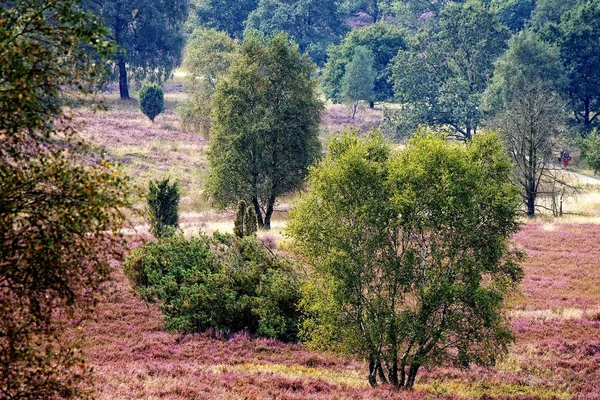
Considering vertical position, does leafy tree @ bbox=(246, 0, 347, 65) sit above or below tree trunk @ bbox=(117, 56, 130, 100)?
above

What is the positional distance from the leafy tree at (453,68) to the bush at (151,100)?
28242mm

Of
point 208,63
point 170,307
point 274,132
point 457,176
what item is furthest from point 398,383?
point 208,63

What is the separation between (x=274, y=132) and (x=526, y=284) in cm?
1604

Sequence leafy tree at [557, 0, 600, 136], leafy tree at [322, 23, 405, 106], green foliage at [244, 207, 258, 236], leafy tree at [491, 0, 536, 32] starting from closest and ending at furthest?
green foliage at [244, 207, 258, 236]
leafy tree at [557, 0, 600, 136]
leafy tree at [322, 23, 405, 106]
leafy tree at [491, 0, 536, 32]

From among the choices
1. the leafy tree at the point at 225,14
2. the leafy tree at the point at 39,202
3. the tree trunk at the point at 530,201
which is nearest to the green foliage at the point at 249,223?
the leafy tree at the point at 39,202

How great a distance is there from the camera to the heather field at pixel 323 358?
14773 mm

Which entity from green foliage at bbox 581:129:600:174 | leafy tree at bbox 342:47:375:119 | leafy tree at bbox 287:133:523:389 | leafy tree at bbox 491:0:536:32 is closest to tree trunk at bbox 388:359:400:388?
leafy tree at bbox 287:133:523:389

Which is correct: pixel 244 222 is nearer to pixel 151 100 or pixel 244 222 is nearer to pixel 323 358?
pixel 323 358

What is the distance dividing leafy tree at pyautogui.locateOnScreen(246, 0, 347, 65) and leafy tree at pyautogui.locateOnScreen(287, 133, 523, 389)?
8547cm

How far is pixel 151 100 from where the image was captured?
67.5m

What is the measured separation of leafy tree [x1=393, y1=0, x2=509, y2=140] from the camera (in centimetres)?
7500

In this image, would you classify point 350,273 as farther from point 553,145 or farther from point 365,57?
point 365,57

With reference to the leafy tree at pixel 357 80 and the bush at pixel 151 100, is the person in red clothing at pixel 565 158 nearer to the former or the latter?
the leafy tree at pixel 357 80

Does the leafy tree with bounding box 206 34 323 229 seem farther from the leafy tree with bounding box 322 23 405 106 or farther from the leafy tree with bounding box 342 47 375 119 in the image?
the leafy tree with bounding box 322 23 405 106
